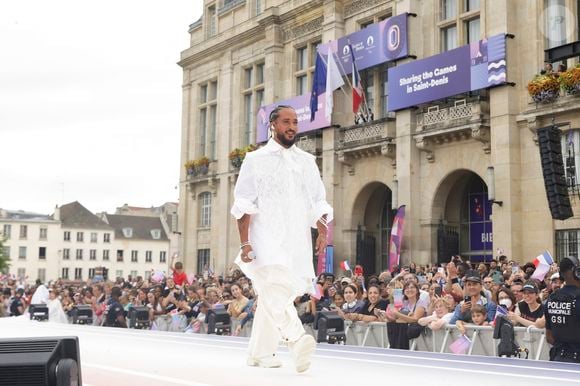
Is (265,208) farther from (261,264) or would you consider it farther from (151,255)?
(151,255)

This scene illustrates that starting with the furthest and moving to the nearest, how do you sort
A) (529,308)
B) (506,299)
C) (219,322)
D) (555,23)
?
(555,23), (219,322), (506,299), (529,308)

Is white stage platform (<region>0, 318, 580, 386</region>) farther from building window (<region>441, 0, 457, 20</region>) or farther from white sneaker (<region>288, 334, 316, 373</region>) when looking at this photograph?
building window (<region>441, 0, 457, 20</region>)

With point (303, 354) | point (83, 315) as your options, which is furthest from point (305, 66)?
point (303, 354)

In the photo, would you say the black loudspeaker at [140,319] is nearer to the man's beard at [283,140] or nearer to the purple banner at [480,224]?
the man's beard at [283,140]

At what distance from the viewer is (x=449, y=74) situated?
23.4 m

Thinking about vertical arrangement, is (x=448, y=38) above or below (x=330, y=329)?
above

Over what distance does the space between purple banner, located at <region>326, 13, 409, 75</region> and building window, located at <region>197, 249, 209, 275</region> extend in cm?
1256

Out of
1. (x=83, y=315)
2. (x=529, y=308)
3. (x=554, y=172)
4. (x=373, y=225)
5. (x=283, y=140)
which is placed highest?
(x=554, y=172)

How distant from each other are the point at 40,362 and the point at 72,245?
94550 millimetres

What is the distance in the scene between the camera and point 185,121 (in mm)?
38906

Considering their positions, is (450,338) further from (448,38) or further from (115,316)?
(448,38)

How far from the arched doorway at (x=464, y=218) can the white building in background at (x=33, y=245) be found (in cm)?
7593

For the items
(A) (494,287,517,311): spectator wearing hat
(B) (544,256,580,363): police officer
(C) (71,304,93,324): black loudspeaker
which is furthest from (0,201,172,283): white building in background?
(B) (544,256,580,363): police officer

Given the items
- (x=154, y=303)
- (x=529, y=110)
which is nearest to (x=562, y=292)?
(x=154, y=303)
